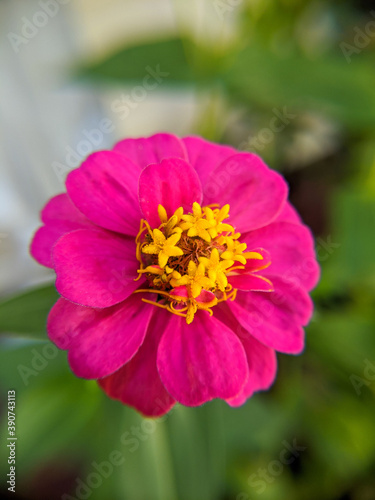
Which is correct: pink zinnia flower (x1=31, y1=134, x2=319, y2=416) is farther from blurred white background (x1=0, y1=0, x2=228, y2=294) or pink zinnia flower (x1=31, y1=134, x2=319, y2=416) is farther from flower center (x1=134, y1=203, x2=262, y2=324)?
blurred white background (x1=0, y1=0, x2=228, y2=294)

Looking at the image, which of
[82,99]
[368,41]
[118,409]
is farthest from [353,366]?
[82,99]

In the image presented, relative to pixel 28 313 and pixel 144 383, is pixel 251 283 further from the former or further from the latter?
pixel 28 313

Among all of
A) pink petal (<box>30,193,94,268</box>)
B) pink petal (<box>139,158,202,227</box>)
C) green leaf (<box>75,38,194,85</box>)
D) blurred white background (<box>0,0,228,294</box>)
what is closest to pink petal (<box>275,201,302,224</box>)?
pink petal (<box>139,158,202,227</box>)

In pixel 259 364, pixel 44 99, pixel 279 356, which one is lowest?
pixel 279 356

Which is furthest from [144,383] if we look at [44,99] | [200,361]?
[44,99]

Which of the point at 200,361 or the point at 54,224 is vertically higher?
the point at 54,224
